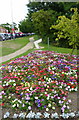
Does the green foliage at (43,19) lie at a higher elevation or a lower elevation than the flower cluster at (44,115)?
higher

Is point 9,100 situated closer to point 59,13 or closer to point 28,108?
point 28,108

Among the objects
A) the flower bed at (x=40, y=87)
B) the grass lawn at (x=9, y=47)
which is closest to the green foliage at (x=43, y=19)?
the grass lawn at (x=9, y=47)

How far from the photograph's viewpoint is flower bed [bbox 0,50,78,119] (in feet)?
12.2

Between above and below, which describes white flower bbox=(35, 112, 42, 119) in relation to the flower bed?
below

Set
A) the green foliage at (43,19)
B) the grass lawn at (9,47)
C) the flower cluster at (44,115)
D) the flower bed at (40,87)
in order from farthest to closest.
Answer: the green foliage at (43,19) < the grass lawn at (9,47) < the flower bed at (40,87) < the flower cluster at (44,115)

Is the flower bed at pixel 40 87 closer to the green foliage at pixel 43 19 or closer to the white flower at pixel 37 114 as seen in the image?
the white flower at pixel 37 114

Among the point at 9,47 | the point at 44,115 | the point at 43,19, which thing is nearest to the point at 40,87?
the point at 44,115

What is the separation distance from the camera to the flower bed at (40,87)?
372cm

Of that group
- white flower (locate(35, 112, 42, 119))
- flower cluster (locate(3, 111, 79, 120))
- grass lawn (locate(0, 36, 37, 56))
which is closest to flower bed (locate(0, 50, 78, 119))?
flower cluster (locate(3, 111, 79, 120))

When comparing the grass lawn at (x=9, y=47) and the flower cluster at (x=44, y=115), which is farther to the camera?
the grass lawn at (x=9, y=47)

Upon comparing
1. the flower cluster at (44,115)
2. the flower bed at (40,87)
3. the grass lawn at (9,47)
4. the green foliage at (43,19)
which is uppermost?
the green foliage at (43,19)

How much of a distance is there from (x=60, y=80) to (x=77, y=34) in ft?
10.6

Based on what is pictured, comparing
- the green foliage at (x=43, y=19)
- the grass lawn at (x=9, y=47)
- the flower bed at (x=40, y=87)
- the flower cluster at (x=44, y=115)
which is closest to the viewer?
the flower cluster at (x=44, y=115)

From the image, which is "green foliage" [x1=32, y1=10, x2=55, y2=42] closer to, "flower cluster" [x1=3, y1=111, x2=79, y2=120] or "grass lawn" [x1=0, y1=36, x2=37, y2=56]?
"grass lawn" [x1=0, y1=36, x2=37, y2=56]
